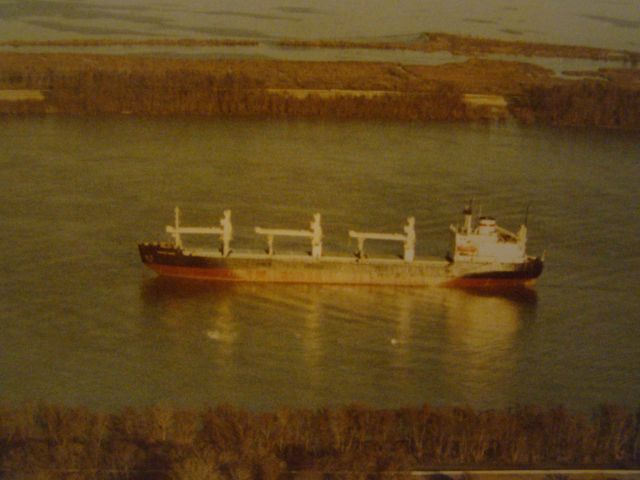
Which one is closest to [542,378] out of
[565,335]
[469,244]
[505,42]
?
[565,335]

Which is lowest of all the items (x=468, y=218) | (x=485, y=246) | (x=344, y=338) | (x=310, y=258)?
(x=344, y=338)

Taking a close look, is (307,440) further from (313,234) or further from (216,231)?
(216,231)

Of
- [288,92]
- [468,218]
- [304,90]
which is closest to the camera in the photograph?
[468,218]

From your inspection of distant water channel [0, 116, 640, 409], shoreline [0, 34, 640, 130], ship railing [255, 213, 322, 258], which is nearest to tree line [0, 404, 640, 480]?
distant water channel [0, 116, 640, 409]

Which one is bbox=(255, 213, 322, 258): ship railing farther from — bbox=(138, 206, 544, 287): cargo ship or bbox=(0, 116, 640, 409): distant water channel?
bbox=(0, 116, 640, 409): distant water channel

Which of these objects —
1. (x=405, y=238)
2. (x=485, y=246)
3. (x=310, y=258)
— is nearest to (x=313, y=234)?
(x=310, y=258)

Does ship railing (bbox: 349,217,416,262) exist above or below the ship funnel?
below
